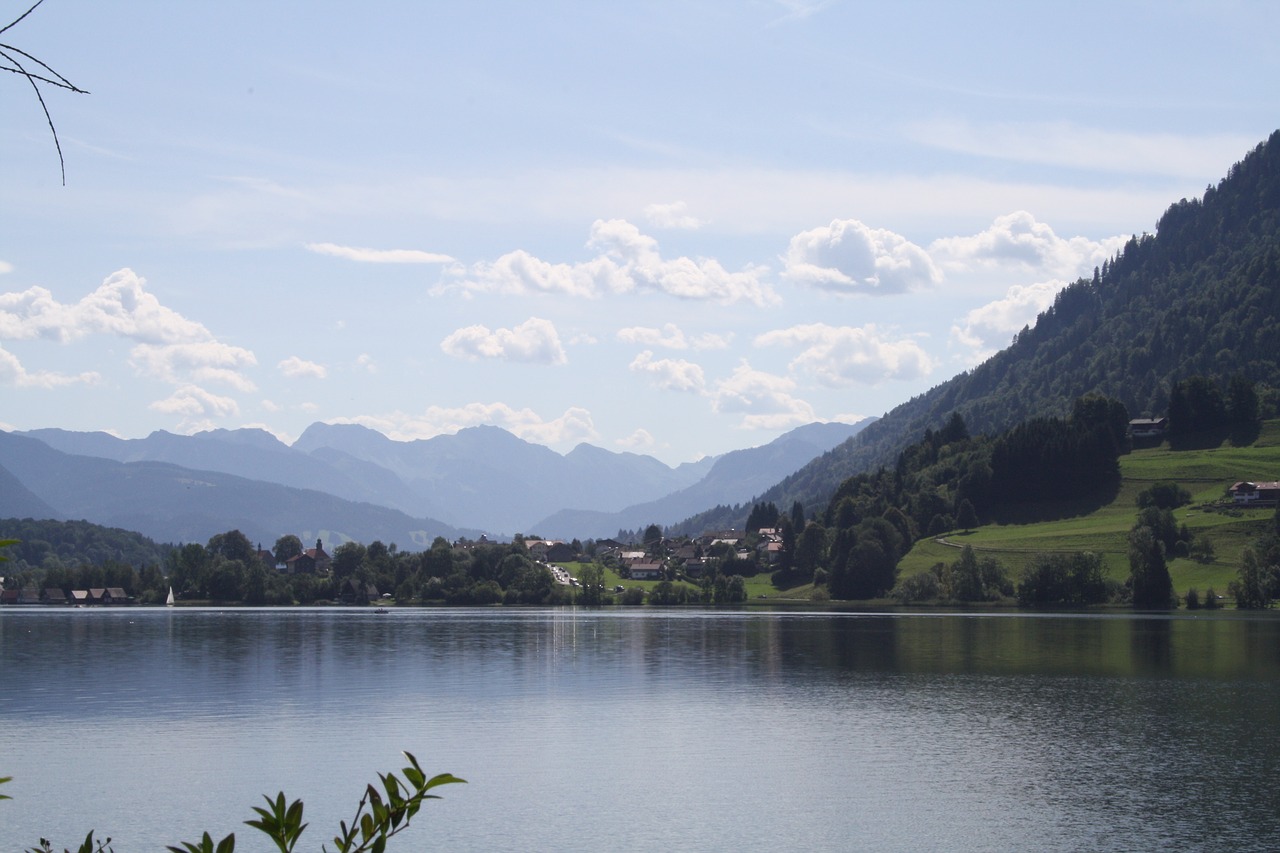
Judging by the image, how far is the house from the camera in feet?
641

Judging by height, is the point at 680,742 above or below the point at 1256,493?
below

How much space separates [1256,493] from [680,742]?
6604 inches

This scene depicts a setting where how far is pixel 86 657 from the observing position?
109500 mm

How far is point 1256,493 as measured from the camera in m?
197

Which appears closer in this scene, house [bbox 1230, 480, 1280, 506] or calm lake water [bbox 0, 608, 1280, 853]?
calm lake water [bbox 0, 608, 1280, 853]

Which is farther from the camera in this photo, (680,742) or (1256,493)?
(1256,493)

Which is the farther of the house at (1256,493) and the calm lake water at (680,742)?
the house at (1256,493)

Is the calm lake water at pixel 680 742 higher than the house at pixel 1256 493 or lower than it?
lower

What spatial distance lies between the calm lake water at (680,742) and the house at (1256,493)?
91.4 meters

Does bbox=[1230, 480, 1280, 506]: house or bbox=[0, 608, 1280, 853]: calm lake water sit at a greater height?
bbox=[1230, 480, 1280, 506]: house

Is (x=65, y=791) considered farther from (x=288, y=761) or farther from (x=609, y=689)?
(x=609, y=689)

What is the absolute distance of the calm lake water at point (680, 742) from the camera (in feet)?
143

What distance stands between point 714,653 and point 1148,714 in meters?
48.4

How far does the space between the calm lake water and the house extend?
9136cm
